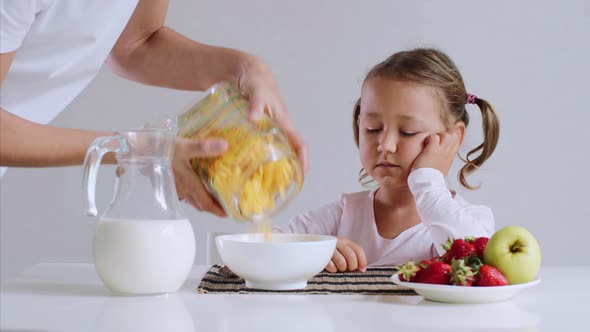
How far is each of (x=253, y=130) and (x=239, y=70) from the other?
290mm

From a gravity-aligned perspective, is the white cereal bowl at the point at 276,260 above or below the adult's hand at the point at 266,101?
below

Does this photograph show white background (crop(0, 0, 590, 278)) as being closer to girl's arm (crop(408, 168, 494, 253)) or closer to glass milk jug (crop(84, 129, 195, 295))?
girl's arm (crop(408, 168, 494, 253))

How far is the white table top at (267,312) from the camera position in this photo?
3.03ft

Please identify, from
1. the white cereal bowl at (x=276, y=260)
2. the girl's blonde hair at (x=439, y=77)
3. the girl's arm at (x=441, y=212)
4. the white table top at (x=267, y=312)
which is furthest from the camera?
the girl's blonde hair at (x=439, y=77)

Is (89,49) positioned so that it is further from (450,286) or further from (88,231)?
(88,231)

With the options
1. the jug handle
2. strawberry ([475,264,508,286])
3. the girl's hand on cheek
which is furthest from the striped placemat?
the girl's hand on cheek

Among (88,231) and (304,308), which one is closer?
(304,308)

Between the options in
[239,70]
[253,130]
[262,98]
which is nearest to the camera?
[253,130]

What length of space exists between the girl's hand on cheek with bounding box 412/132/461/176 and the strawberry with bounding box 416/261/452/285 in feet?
2.47

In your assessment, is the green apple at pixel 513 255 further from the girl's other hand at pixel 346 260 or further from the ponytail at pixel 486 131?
the ponytail at pixel 486 131

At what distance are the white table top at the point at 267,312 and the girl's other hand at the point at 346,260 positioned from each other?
0.84 ft

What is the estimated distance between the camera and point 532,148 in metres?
3.39

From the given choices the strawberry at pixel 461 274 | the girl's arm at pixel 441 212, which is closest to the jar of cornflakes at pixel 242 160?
the strawberry at pixel 461 274

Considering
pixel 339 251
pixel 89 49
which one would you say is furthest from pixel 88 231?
pixel 339 251
